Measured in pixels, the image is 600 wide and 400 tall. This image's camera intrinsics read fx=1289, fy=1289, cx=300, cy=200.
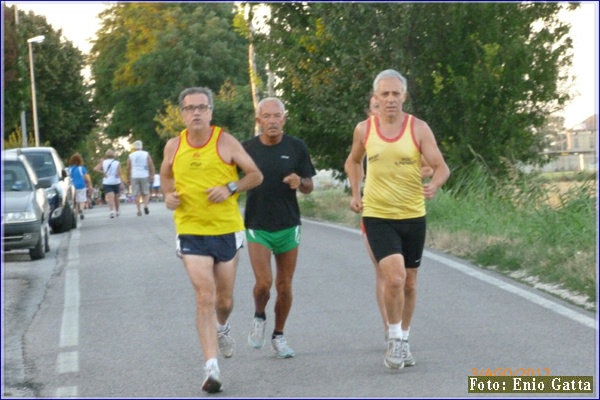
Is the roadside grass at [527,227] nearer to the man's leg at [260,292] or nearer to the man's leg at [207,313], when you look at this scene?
the man's leg at [260,292]

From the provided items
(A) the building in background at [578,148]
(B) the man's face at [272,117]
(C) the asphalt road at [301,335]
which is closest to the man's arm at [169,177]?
(B) the man's face at [272,117]

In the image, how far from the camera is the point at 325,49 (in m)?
25.6

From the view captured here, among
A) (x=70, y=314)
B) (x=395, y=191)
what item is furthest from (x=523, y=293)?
(x=70, y=314)

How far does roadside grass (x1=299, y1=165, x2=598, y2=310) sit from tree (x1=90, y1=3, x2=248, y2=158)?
141 ft

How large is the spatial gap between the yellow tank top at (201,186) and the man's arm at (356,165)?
38.7 inches

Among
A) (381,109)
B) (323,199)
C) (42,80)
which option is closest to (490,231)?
(381,109)

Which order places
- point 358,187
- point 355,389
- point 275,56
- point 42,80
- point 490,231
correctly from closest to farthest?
point 355,389 < point 358,187 < point 490,231 < point 275,56 < point 42,80

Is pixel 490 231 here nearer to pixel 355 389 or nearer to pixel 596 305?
pixel 596 305

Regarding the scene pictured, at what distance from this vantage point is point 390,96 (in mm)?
8383

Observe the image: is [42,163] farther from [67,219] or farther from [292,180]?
[292,180]

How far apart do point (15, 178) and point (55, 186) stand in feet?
15.7

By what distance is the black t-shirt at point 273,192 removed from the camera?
29.5ft

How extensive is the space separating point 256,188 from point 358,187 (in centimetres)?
71

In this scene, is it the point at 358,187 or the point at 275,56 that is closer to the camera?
the point at 358,187
